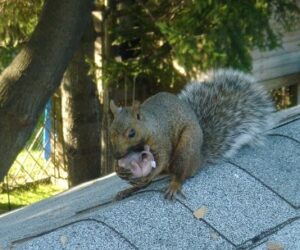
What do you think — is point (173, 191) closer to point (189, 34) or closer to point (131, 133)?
point (131, 133)

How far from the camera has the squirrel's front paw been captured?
2.57 m

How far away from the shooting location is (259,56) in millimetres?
7828

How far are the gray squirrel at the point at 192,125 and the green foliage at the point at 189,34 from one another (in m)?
1.97

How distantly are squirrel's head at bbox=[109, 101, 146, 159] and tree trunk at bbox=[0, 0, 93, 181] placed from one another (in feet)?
9.76

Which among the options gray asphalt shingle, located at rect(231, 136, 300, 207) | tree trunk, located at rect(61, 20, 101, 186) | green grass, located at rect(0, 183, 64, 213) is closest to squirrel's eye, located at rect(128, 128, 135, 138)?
gray asphalt shingle, located at rect(231, 136, 300, 207)

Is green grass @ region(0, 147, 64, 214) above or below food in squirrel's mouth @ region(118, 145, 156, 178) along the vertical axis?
below

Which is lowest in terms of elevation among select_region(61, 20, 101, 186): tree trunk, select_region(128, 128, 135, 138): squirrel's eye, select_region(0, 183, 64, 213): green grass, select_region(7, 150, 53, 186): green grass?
select_region(0, 183, 64, 213): green grass

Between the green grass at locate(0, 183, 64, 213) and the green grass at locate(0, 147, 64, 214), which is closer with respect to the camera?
the green grass at locate(0, 183, 64, 213)

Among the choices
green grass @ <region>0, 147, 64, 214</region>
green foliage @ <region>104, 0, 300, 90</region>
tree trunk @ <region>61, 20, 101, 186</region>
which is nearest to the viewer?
green foliage @ <region>104, 0, 300, 90</region>

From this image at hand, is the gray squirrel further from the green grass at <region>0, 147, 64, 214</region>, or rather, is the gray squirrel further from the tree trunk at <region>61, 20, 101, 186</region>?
the green grass at <region>0, 147, 64, 214</region>

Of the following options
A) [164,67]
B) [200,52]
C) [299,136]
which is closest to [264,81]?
[164,67]

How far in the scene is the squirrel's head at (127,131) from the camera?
99.7 inches

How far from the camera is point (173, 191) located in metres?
2.59

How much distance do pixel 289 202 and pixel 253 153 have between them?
49 centimetres
